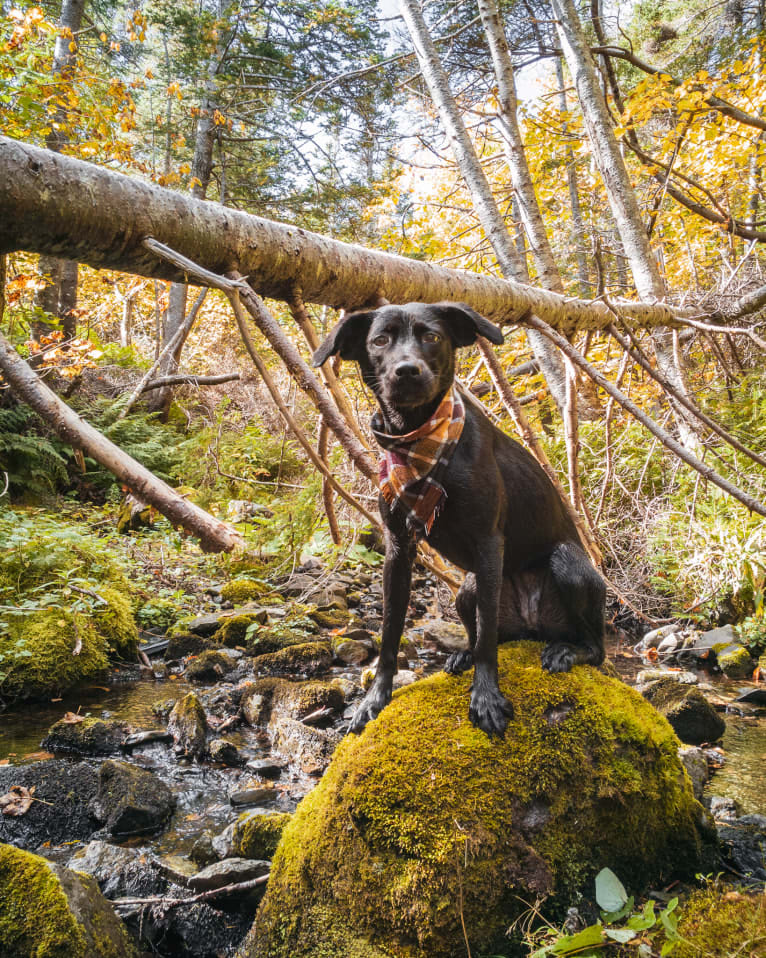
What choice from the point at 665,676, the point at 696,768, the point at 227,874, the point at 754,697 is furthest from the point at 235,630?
the point at 754,697

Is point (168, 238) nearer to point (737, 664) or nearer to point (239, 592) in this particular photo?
point (737, 664)

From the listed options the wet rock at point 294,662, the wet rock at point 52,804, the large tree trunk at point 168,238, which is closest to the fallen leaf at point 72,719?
the wet rock at point 52,804

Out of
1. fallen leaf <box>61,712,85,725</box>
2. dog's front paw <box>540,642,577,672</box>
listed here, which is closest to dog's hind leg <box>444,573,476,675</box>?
dog's front paw <box>540,642,577,672</box>

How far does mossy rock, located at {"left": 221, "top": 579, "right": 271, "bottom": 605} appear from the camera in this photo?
9078 mm

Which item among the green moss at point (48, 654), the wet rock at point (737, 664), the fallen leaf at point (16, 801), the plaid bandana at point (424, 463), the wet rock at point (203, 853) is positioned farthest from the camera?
the wet rock at point (737, 664)

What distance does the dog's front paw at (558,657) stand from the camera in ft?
9.34

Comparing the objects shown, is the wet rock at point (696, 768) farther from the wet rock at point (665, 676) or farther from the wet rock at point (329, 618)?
the wet rock at point (329, 618)

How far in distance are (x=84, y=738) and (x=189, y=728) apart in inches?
32.7

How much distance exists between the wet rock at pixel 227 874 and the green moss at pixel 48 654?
325 cm

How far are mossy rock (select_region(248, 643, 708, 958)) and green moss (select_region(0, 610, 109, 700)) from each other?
411 cm

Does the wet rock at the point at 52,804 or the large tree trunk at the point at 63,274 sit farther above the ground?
the large tree trunk at the point at 63,274

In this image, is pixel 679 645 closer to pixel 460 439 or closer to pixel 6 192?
pixel 460 439

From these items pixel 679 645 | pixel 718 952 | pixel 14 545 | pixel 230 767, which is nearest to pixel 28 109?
pixel 14 545

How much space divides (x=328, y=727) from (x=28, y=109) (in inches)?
280
